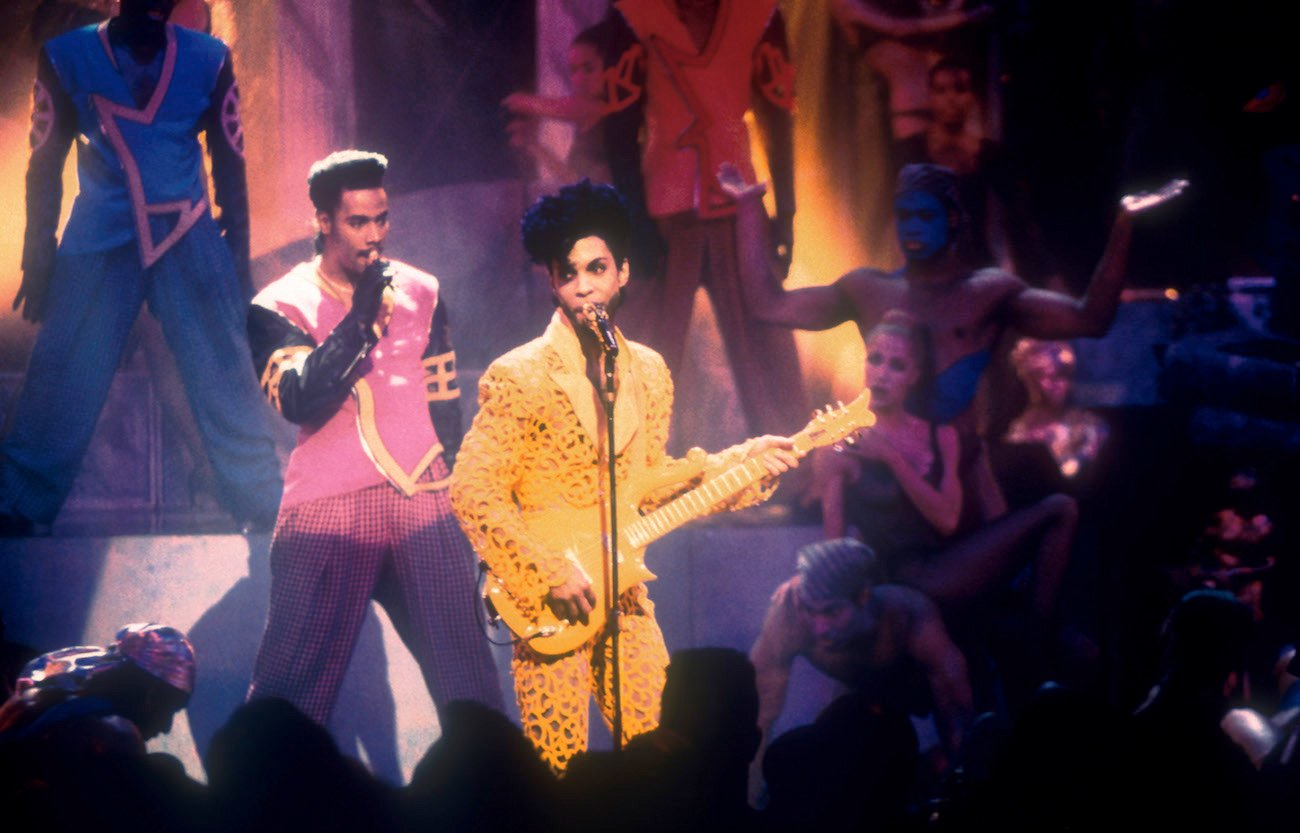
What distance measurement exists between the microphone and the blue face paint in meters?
1.87

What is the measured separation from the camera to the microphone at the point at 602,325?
3.45 m

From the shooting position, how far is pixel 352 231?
14.9 ft

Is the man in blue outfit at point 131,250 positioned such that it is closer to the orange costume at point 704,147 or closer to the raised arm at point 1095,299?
the orange costume at point 704,147

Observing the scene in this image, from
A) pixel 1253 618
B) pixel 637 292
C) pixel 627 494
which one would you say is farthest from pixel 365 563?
pixel 1253 618

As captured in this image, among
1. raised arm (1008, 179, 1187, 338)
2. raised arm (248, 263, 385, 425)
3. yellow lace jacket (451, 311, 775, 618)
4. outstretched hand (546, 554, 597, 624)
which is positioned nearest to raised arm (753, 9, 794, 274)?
raised arm (1008, 179, 1187, 338)

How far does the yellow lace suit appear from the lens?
11.7ft

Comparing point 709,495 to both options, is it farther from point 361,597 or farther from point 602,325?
point 361,597

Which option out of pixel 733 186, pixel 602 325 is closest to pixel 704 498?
pixel 602 325

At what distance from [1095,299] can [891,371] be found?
0.87 meters

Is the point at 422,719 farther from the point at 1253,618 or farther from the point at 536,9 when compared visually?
the point at 1253,618

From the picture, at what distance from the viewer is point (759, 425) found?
5.07 m

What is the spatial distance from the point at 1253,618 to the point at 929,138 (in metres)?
2.31

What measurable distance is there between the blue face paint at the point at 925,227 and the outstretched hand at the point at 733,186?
0.63 m

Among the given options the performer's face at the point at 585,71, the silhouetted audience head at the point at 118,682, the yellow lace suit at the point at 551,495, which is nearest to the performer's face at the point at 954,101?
the performer's face at the point at 585,71
